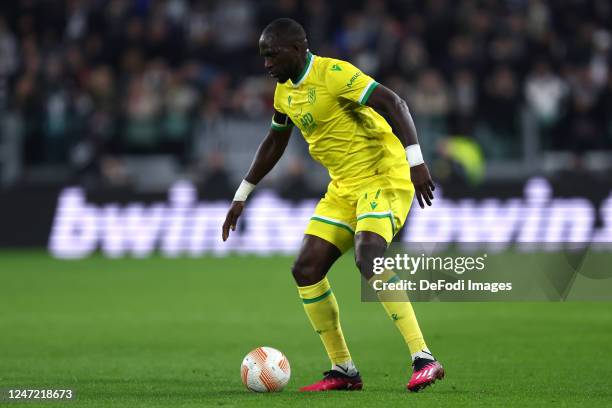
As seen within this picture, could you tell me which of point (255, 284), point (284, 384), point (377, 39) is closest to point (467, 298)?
point (284, 384)

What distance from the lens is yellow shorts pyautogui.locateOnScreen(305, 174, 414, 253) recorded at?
288 inches

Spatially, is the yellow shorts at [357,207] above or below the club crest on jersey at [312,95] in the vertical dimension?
below

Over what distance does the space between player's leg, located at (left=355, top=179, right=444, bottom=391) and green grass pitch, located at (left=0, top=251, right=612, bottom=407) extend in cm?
17

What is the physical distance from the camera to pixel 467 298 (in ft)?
24.5

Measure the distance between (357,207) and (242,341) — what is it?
124 inches

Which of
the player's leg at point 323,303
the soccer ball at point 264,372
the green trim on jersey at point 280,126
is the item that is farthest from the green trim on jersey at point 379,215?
the soccer ball at point 264,372

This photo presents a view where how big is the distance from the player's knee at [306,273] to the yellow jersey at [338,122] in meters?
0.62

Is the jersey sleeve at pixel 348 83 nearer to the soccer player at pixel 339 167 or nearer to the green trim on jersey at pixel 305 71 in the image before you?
the soccer player at pixel 339 167

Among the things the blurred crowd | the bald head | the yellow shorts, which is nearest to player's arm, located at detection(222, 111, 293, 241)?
the yellow shorts

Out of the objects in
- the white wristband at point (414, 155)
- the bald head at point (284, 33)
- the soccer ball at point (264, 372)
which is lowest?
the soccer ball at point (264, 372)

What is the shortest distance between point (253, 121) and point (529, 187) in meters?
4.65

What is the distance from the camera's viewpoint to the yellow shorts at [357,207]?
730 cm

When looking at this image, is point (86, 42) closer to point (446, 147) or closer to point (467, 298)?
point (446, 147)

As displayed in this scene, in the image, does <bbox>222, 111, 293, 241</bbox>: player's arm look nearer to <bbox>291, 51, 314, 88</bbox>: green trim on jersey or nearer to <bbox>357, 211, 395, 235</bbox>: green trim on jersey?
<bbox>291, 51, 314, 88</bbox>: green trim on jersey
